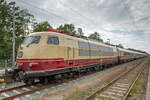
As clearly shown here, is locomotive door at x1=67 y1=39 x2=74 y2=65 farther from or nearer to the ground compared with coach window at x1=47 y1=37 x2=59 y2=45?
nearer to the ground

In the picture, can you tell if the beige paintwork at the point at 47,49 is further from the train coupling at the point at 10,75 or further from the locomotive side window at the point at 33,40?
the train coupling at the point at 10,75

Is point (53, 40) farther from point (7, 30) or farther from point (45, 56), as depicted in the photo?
point (7, 30)

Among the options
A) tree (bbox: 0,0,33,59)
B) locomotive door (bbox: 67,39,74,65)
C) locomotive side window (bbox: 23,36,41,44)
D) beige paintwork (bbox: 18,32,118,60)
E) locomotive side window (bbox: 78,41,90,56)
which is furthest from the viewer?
tree (bbox: 0,0,33,59)

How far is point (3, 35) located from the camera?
27031mm

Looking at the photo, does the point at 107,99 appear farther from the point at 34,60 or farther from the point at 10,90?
the point at 10,90

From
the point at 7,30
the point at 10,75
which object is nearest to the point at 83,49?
the point at 10,75

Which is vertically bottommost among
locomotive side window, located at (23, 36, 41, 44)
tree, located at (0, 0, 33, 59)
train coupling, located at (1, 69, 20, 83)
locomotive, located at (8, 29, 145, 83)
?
train coupling, located at (1, 69, 20, 83)

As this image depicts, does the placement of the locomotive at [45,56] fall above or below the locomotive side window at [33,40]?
below

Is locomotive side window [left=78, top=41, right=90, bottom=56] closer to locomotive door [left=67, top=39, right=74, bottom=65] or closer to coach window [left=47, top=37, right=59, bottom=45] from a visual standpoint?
locomotive door [left=67, top=39, right=74, bottom=65]

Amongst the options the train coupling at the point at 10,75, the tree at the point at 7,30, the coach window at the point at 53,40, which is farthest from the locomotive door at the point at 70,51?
the tree at the point at 7,30

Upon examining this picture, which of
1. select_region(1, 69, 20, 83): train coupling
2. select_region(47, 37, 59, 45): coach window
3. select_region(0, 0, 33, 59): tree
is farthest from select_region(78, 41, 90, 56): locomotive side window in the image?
select_region(0, 0, 33, 59): tree

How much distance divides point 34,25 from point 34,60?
32141 mm

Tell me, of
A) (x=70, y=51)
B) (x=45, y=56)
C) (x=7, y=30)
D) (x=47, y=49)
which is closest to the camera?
(x=45, y=56)

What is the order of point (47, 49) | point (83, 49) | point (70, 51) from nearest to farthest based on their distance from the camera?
1. point (47, 49)
2. point (70, 51)
3. point (83, 49)
